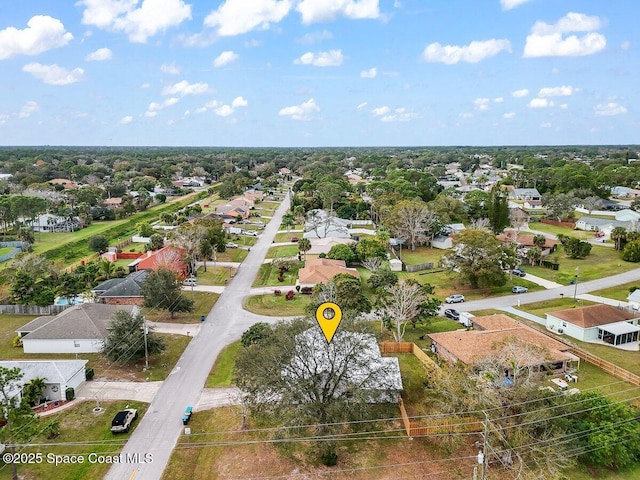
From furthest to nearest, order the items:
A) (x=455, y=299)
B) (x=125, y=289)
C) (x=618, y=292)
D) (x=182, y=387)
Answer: (x=618, y=292) < (x=455, y=299) < (x=125, y=289) < (x=182, y=387)

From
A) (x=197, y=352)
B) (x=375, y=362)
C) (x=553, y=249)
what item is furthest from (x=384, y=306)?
(x=553, y=249)

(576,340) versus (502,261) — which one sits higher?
(502,261)

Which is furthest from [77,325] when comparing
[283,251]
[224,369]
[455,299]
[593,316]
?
[593,316]

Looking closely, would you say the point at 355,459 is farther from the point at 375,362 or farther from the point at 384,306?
the point at 384,306

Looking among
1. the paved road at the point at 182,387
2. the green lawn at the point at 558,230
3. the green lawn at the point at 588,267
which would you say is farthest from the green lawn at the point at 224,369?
the green lawn at the point at 558,230

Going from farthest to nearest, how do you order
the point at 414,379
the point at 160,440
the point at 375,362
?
the point at 414,379
the point at 375,362
the point at 160,440

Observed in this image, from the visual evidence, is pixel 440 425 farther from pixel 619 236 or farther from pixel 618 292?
pixel 619 236

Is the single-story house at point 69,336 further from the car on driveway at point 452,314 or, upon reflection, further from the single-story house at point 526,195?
the single-story house at point 526,195
